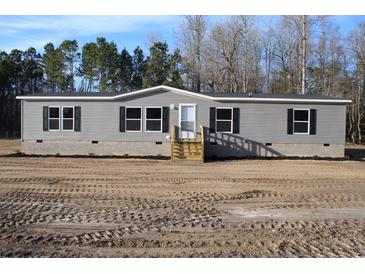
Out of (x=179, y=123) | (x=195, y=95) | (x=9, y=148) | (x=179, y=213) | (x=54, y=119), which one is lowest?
(x=179, y=213)

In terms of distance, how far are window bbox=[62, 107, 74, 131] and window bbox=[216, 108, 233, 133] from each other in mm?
6573

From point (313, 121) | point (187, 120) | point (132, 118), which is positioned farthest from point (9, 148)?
point (313, 121)

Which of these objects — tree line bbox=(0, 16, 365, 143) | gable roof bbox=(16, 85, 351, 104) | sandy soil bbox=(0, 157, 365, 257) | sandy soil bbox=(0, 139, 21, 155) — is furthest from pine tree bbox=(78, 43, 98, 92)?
sandy soil bbox=(0, 157, 365, 257)

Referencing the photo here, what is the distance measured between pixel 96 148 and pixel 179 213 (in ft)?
41.1

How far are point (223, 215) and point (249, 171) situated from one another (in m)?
7.47

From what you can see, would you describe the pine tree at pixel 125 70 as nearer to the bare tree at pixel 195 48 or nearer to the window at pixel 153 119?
the bare tree at pixel 195 48

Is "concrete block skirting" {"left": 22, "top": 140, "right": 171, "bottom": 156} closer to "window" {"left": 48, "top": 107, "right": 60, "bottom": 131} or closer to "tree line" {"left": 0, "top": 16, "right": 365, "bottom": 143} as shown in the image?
"window" {"left": 48, "top": 107, "right": 60, "bottom": 131}

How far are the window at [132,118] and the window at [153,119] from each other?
0.38 metres

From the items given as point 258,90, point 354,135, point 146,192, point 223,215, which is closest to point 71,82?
point 258,90

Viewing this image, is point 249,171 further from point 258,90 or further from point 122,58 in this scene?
point 122,58

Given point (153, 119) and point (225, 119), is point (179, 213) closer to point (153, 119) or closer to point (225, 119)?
point (153, 119)

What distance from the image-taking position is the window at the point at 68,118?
64.3 feet

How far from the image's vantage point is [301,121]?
19703 mm

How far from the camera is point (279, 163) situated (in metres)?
17.5
